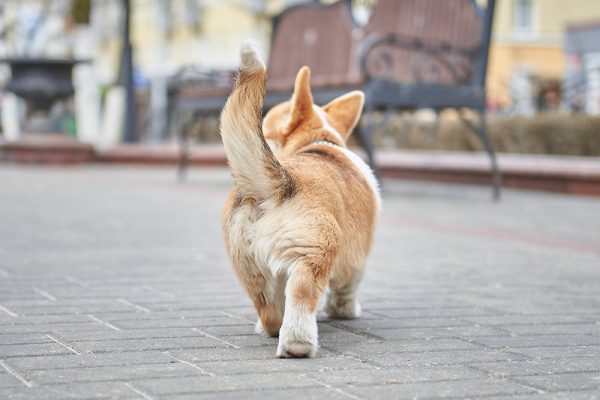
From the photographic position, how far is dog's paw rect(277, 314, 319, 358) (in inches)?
151

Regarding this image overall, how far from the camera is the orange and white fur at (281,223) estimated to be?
3.89 meters

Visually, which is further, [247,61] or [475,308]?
[475,308]

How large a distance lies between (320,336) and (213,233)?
160 inches

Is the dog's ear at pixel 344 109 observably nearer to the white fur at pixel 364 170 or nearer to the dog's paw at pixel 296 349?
the white fur at pixel 364 170

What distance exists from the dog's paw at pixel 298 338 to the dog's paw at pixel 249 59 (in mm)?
846

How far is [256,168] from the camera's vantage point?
3.94 metres

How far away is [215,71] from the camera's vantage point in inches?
643

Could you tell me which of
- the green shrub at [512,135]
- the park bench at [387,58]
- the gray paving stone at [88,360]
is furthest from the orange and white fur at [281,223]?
the green shrub at [512,135]

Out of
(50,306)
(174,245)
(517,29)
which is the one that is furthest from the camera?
(517,29)

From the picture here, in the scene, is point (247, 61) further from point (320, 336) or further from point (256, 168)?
point (320, 336)

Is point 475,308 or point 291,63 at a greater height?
point 291,63

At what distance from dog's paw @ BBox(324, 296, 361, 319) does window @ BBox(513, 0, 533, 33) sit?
4367 cm

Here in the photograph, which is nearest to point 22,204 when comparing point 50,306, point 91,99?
point 50,306

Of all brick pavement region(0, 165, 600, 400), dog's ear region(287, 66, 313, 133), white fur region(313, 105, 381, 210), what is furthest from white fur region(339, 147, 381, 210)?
brick pavement region(0, 165, 600, 400)
